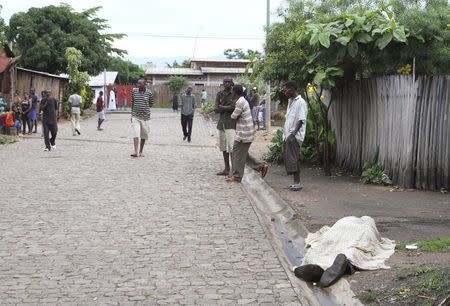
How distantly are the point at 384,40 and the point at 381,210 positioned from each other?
2925 mm

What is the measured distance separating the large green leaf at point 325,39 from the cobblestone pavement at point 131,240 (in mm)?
2779

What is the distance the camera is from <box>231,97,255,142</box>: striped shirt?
11195 mm

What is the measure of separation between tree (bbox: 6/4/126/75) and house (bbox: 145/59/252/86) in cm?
1854

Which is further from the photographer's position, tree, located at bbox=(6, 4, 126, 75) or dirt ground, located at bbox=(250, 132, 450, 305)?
tree, located at bbox=(6, 4, 126, 75)

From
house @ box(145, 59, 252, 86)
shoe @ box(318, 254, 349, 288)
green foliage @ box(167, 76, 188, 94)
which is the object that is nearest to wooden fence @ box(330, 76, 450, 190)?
shoe @ box(318, 254, 349, 288)

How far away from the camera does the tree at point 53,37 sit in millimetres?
38469

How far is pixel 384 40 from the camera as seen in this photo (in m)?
9.76

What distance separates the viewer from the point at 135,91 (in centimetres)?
1536

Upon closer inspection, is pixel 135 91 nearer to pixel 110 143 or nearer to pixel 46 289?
pixel 110 143

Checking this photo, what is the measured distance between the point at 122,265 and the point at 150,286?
730 mm

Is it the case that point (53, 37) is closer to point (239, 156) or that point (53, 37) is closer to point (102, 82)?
point (102, 82)

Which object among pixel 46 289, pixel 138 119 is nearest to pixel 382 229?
pixel 46 289

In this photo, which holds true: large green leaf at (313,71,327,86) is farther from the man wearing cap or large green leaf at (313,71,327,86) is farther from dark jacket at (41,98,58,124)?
dark jacket at (41,98,58,124)

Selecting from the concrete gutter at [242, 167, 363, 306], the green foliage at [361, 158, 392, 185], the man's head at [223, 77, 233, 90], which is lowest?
the concrete gutter at [242, 167, 363, 306]
